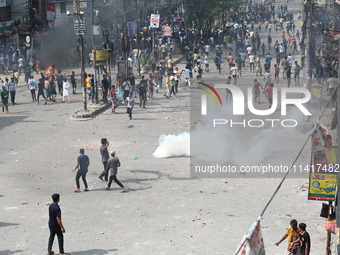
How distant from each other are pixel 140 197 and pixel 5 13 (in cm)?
3500

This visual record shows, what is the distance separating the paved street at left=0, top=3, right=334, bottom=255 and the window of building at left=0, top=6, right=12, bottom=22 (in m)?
24.1

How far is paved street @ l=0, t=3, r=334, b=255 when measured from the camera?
1158cm

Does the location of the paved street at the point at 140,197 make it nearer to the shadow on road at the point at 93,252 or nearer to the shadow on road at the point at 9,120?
the shadow on road at the point at 93,252

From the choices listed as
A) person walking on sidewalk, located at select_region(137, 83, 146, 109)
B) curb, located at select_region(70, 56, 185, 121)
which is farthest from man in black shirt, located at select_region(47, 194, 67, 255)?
person walking on sidewalk, located at select_region(137, 83, 146, 109)

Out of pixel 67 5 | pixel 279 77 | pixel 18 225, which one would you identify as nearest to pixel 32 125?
pixel 18 225

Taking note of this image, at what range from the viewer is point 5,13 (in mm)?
45562

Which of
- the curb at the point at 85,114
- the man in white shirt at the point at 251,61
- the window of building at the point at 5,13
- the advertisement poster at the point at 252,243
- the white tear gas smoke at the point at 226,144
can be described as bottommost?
the white tear gas smoke at the point at 226,144

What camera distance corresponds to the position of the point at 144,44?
48.0m

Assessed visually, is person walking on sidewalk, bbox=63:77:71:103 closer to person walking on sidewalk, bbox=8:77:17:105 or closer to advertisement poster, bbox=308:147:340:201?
person walking on sidewalk, bbox=8:77:17:105

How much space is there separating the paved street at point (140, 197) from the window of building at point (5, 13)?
24116 millimetres

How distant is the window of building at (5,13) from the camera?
45.4m

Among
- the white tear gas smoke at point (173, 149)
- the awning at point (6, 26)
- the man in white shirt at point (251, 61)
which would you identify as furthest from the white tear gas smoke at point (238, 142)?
the awning at point (6, 26)

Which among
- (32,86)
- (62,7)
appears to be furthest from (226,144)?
(62,7)

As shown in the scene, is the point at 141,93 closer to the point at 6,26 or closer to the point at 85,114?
the point at 85,114
